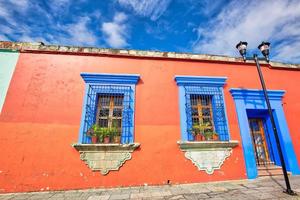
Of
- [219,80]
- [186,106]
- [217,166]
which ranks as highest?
[219,80]

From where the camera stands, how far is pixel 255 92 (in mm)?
5359

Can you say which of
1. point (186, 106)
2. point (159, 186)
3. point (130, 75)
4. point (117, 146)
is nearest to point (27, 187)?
point (117, 146)

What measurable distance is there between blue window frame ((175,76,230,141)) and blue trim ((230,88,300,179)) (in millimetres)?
512

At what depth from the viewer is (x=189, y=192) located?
359 cm

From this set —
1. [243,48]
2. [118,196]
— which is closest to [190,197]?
[118,196]

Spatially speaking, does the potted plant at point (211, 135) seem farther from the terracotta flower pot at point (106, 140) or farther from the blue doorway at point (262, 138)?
the terracotta flower pot at point (106, 140)

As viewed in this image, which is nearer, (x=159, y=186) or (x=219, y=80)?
(x=159, y=186)

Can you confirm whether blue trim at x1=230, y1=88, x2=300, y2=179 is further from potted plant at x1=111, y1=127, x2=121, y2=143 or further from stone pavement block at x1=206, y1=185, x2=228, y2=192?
potted plant at x1=111, y1=127, x2=121, y2=143

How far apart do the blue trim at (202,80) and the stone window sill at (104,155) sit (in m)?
2.58

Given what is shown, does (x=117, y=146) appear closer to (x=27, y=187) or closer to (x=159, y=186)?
(x=159, y=186)

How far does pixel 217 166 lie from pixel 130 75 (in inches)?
151

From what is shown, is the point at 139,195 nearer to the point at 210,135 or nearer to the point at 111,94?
the point at 210,135

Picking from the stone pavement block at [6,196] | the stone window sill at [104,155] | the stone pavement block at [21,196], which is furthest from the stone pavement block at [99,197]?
the stone pavement block at [6,196]

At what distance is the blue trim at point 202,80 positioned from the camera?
17.1 ft
